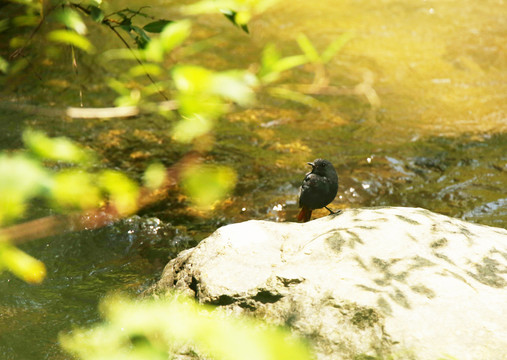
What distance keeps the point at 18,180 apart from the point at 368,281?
6.70ft

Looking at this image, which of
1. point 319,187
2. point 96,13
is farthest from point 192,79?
point 319,187

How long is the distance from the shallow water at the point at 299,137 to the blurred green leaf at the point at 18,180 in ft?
6.61

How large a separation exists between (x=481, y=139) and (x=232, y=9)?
19.7 feet

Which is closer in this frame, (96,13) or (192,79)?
(192,79)

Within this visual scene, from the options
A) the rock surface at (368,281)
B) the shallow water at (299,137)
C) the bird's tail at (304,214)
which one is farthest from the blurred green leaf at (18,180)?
the bird's tail at (304,214)

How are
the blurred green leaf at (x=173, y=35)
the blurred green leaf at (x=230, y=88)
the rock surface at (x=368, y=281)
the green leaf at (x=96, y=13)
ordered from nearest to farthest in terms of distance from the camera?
the blurred green leaf at (x=230, y=88)
the blurred green leaf at (x=173, y=35)
the green leaf at (x=96, y=13)
the rock surface at (x=368, y=281)

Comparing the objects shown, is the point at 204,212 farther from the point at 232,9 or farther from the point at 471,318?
the point at 232,9

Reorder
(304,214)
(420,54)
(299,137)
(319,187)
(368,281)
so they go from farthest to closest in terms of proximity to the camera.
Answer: (420,54) < (299,137) < (304,214) < (319,187) < (368,281)

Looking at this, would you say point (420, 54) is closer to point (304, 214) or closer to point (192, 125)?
point (304, 214)

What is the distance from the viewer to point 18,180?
86cm

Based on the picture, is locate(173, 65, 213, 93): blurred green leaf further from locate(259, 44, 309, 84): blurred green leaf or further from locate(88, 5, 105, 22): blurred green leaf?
locate(88, 5, 105, 22): blurred green leaf

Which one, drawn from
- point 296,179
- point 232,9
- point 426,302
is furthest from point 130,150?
point 232,9

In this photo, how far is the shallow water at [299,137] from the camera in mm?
4137

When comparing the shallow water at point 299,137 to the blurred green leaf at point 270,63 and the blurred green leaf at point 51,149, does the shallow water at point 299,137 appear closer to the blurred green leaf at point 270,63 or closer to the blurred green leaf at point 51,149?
the blurred green leaf at point 51,149
